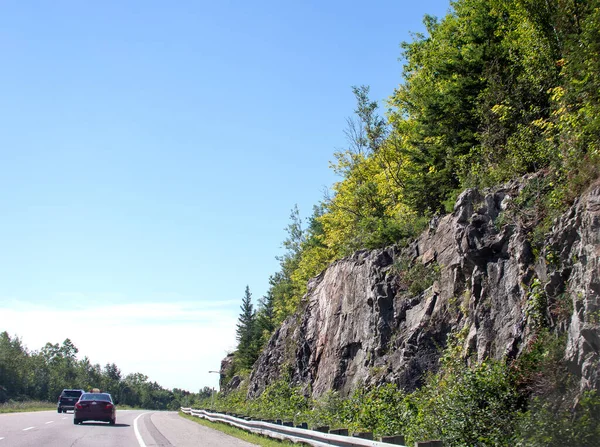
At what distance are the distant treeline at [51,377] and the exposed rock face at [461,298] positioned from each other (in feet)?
254

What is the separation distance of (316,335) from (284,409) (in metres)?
5.24

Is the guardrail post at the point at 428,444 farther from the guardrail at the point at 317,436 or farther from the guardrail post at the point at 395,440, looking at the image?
the guardrail post at the point at 395,440

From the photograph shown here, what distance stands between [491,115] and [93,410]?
68.6ft

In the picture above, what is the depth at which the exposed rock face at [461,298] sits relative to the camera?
12.1 meters

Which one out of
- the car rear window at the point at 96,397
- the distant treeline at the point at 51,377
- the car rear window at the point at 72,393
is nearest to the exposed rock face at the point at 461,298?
the car rear window at the point at 96,397

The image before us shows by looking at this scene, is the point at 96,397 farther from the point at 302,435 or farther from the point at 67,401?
the point at 67,401

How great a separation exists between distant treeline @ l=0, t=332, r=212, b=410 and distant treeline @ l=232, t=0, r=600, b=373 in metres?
76.3

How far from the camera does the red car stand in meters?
26.0

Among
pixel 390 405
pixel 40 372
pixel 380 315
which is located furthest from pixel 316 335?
pixel 40 372

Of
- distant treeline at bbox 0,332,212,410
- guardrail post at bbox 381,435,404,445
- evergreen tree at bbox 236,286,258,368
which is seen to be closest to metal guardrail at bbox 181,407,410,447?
guardrail post at bbox 381,435,404,445

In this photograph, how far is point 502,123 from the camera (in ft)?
71.5

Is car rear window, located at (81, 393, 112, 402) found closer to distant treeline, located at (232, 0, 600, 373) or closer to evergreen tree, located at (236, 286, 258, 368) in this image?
distant treeline, located at (232, 0, 600, 373)

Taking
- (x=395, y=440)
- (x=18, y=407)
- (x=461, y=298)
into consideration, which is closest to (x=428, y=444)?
(x=395, y=440)

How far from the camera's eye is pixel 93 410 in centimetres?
2633
